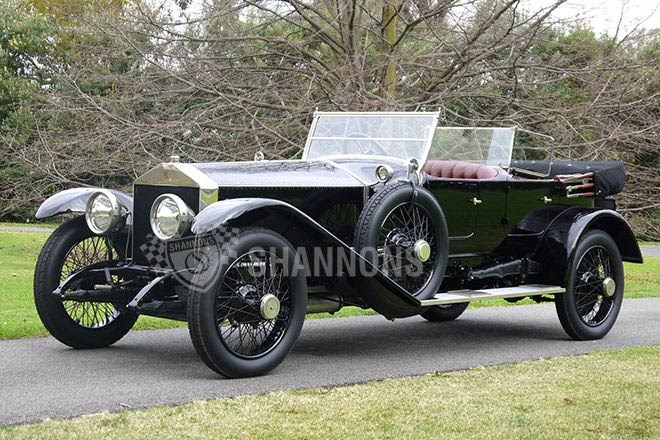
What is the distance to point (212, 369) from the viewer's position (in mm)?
5605

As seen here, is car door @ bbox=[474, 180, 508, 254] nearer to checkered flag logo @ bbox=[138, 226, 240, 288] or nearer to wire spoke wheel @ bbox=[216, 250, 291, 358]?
wire spoke wheel @ bbox=[216, 250, 291, 358]

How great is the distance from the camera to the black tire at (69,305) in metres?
6.53

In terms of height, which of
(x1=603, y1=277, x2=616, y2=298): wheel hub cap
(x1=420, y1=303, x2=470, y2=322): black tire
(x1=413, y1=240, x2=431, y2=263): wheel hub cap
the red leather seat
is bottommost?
(x1=420, y1=303, x2=470, y2=322): black tire

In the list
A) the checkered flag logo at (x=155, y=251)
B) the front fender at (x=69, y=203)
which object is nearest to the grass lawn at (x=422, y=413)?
the checkered flag logo at (x=155, y=251)

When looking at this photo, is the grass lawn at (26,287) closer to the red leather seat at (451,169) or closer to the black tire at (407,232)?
the red leather seat at (451,169)

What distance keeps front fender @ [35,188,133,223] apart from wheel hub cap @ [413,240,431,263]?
2071 millimetres

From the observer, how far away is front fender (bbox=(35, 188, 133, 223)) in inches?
262

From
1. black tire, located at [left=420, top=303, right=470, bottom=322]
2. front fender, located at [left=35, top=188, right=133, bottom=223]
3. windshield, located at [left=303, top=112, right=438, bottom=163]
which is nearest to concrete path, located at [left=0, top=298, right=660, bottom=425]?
black tire, located at [left=420, top=303, right=470, bottom=322]

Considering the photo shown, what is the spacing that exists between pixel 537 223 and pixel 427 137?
1353 millimetres

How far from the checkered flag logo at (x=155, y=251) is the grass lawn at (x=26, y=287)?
1388 millimetres

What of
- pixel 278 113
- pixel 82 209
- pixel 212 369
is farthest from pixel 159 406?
pixel 278 113

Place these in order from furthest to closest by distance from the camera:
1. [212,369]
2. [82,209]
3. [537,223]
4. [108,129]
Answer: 1. [108,129]
2. [537,223]
3. [82,209]
4. [212,369]

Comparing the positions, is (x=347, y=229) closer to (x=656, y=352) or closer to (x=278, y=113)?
(x=656, y=352)

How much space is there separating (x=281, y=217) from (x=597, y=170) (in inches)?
137
